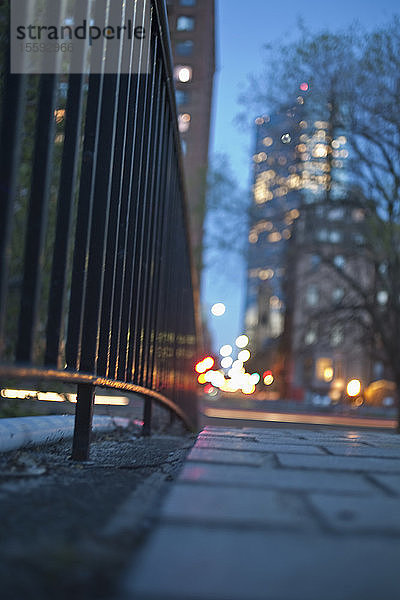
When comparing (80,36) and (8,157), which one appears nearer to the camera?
(8,157)

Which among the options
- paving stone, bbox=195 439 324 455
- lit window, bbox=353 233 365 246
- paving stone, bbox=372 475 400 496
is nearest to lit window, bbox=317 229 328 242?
lit window, bbox=353 233 365 246

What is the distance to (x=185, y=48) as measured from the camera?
204 feet

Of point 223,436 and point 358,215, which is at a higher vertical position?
point 358,215

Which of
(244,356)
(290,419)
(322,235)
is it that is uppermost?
(322,235)

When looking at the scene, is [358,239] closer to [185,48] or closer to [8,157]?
[8,157]

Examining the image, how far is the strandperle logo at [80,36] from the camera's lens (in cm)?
213

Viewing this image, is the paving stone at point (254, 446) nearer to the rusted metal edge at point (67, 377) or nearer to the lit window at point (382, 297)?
the rusted metal edge at point (67, 377)

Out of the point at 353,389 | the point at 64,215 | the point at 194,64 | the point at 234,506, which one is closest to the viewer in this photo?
the point at 234,506

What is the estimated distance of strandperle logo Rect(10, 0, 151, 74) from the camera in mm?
2131

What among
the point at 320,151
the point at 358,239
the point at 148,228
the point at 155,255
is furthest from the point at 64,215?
the point at 358,239

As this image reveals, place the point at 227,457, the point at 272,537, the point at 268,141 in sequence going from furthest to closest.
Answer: the point at 268,141 → the point at 227,457 → the point at 272,537

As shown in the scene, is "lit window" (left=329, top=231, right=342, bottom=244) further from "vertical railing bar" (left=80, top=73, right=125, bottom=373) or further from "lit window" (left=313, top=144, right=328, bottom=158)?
"vertical railing bar" (left=80, top=73, right=125, bottom=373)

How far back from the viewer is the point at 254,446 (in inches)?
106

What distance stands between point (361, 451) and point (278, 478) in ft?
3.36
